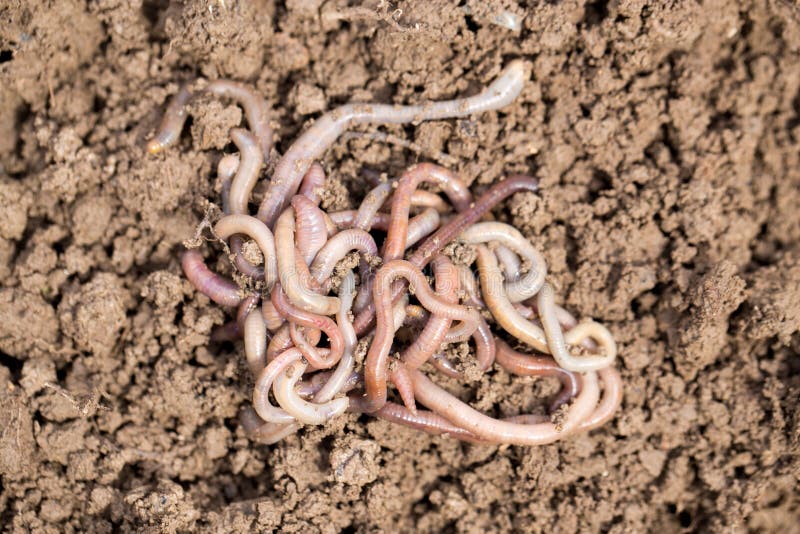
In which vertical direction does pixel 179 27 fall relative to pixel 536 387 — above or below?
above

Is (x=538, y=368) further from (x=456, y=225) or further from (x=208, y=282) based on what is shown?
(x=208, y=282)

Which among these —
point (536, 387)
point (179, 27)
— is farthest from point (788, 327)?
point (179, 27)

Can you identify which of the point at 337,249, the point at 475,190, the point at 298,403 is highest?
the point at 475,190

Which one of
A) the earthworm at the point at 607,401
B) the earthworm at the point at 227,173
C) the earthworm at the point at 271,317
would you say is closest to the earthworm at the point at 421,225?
the earthworm at the point at 271,317

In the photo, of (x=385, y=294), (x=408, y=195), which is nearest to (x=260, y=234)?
(x=385, y=294)

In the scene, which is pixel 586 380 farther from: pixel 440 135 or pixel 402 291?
pixel 440 135

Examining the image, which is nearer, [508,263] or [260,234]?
[260,234]
